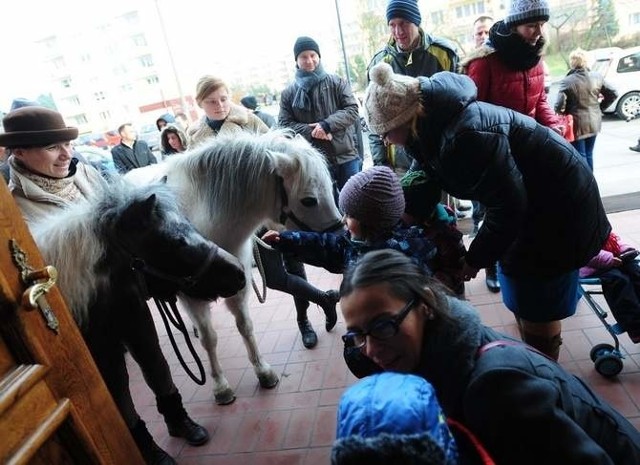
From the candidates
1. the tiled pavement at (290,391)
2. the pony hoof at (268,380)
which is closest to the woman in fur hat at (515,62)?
the tiled pavement at (290,391)

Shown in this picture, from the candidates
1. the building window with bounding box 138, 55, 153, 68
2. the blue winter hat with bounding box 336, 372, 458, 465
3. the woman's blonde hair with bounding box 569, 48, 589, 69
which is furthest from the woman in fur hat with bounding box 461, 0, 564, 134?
the building window with bounding box 138, 55, 153, 68

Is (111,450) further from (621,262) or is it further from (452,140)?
(621,262)

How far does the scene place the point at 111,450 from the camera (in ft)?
4.83

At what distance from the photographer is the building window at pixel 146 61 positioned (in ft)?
82.5

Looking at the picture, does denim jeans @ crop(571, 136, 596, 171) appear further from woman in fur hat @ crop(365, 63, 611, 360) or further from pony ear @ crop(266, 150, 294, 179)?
pony ear @ crop(266, 150, 294, 179)

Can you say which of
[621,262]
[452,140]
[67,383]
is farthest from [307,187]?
[621,262]

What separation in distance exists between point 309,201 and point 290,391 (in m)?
1.29

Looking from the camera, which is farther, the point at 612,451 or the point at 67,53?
the point at 67,53

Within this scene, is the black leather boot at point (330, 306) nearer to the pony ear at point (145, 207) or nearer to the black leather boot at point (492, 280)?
the black leather boot at point (492, 280)

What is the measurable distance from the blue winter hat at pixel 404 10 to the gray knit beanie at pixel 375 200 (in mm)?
1872

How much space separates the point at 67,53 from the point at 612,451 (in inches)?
1145

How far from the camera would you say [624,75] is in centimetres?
951

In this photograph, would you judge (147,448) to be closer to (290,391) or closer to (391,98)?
(290,391)

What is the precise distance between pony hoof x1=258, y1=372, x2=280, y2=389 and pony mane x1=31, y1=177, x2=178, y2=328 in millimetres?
1421
